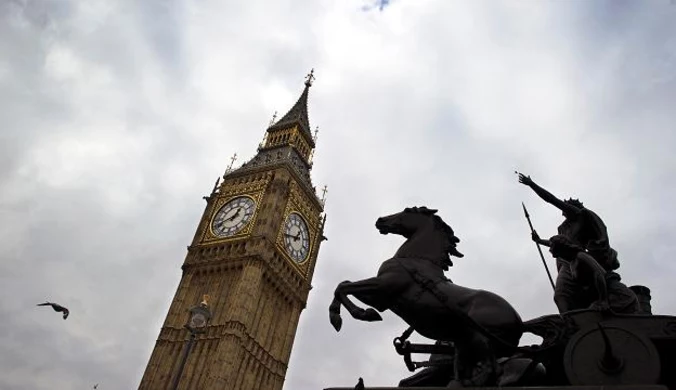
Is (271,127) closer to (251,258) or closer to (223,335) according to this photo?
(251,258)

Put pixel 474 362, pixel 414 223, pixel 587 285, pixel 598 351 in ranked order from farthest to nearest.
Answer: pixel 414 223 → pixel 587 285 → pixel 474 362 → pixel 598 351

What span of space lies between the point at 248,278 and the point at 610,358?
44436 millimetres

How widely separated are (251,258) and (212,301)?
456cm

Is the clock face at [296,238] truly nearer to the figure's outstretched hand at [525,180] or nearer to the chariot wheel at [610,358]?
the figure's outstretched hand at [525,180]

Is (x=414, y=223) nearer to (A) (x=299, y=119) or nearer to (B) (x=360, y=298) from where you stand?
(B) (x=360, y=298)

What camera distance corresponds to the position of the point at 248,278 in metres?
48.9

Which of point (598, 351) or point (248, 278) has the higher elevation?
point (248, 278)

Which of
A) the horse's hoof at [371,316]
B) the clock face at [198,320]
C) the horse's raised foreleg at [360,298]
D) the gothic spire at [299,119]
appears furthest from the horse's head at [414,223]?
the gothic spire at [299,119]

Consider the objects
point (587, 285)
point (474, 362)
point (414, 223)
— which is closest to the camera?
point (474, 362)

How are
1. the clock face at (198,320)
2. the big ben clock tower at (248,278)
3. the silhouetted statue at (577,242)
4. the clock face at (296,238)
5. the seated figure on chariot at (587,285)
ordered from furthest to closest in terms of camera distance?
1. the clock face at (296,238)
2. the big ben clock tower at (248,278)
3. the clock face at (198,320)
4. the silhouetted statue at (577,242)
5. the seated figure on chariot at (587,285)

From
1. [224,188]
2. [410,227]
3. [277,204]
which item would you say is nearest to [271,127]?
[224,188]

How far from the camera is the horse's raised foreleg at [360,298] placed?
6566 millimetres

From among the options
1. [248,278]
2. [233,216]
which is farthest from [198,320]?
[233,216]

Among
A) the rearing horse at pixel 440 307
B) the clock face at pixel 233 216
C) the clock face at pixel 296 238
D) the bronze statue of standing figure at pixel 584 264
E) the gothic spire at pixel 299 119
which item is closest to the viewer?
the rearing horse at pixel 440 307
